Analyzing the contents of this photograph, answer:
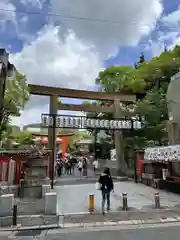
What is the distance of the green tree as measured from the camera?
63.1 ft

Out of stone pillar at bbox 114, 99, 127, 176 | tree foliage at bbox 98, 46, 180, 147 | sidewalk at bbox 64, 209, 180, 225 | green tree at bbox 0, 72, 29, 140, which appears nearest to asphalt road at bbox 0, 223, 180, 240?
sidewalk at bbox 64, 209, 180, 225

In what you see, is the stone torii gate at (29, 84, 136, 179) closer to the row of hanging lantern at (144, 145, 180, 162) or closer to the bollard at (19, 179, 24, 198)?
the bollard at (19, 179, 24, 198)

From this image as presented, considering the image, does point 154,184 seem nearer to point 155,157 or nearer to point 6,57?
point 155,157

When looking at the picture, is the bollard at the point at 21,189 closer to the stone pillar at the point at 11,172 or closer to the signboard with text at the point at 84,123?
the stone pillar at the point at 11,172

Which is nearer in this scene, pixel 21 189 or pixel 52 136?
pixel 21 189

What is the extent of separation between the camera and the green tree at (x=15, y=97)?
1924 centimetres

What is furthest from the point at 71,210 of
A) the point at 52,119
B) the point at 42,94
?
the point at 42,94

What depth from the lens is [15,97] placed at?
64.5 ft

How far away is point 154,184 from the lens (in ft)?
57.8

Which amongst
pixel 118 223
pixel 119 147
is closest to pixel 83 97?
pixel 119 147

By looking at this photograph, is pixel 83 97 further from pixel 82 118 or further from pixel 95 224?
pixel 95 224

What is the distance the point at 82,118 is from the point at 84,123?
49cm

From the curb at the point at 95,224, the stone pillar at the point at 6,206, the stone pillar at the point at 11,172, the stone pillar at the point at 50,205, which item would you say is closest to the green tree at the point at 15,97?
the stone pillar at the point at 11,172

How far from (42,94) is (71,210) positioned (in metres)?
13.7
